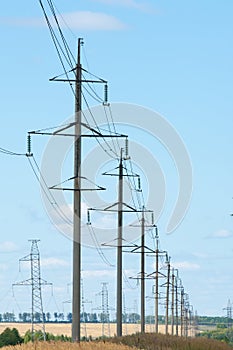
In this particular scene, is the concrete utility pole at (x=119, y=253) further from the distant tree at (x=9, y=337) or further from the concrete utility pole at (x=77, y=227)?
the distant tree at (x=9, y=337)

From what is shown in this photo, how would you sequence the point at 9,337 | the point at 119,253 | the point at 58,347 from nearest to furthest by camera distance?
1. the point at 58,347
2. the point at 119,253
3. the point at 9,337

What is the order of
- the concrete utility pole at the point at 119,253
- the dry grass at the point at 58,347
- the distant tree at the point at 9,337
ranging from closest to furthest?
1. the dry grass at the point at 58,347
2. the concrete utility pole at the point at 119,253
3. the distant tree at the point at 9,337

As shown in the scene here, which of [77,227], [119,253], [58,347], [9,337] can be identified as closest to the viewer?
[58,347]

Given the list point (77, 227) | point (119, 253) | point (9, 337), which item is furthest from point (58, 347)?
point (9, 337)

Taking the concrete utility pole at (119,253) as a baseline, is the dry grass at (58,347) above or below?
below

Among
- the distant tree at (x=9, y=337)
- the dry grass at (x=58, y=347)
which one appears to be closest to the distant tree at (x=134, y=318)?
the distant tree at (x=9, y=337)

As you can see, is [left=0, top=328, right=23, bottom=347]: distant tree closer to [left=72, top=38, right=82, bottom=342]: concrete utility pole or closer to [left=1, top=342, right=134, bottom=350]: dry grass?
[left=72, top=38, right=82, bottom=342]: concrete utility pole

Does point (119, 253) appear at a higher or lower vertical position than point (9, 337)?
higher

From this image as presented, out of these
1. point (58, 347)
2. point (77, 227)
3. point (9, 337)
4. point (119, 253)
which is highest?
point (119, 253)

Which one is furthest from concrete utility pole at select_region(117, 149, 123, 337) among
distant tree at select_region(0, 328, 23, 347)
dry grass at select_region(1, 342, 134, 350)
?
distant tree at select_region(0, 328, 23, 347)

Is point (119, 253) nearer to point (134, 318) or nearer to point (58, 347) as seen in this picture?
point (58, 347)

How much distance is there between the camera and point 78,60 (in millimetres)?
39406

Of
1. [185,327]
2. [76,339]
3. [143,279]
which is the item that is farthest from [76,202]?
[185,327]

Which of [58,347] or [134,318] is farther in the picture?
[134,318]
